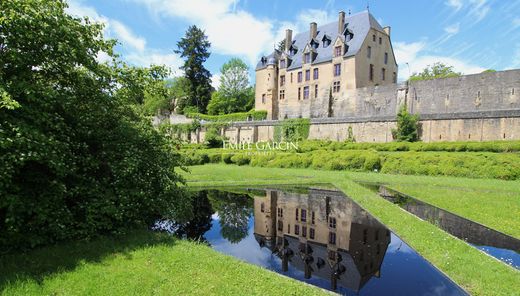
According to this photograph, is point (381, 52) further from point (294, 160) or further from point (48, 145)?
point (48, 145)

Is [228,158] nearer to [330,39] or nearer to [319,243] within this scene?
[319,243]

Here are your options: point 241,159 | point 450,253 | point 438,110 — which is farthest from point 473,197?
point 438,110

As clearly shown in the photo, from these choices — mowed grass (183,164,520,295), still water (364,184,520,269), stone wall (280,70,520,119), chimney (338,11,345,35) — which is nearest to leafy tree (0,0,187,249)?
mowed grass (183,164,520,295)

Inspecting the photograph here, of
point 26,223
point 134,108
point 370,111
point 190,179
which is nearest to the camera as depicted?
point 26,223

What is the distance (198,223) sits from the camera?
10336mm

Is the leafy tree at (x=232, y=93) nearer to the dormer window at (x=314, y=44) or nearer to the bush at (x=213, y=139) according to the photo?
the bush at (x=213, y=139)

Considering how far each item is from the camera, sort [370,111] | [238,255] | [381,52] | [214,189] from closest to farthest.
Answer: [238,255] < [214,189] < [370,111] < [381,52]

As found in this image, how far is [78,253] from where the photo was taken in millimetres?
6480

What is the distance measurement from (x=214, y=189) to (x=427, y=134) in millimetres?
23689

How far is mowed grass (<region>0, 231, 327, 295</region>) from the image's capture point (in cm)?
522

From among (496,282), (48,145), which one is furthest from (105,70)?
(496,282)

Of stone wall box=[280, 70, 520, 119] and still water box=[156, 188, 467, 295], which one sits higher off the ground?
stone wall box=[280, 70, 520, 119]

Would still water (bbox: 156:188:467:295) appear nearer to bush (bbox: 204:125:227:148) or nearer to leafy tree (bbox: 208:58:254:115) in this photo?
bush (bbox: 204:125:227:148)

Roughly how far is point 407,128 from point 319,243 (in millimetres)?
27241
